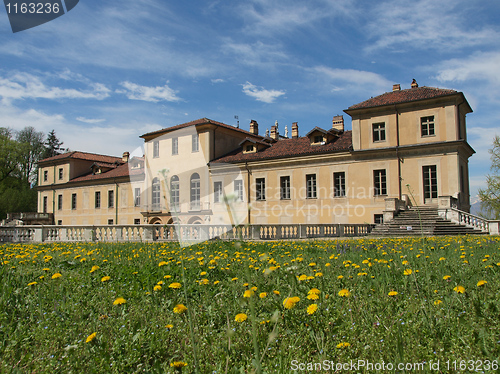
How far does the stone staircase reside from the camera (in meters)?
21.2

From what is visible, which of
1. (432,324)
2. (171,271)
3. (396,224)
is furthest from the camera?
(396,224)

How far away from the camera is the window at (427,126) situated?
88.1 ft

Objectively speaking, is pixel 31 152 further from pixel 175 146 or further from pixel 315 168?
pixel 315 168

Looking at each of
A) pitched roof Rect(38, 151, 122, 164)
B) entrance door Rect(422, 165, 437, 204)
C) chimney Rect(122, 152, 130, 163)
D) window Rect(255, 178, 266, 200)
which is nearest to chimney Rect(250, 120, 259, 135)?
window Rect(255, 178, 266, 200)

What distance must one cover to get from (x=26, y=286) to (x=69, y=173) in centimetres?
4902

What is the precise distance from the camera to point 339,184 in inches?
1175

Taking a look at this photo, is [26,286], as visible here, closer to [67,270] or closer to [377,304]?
[67,270]

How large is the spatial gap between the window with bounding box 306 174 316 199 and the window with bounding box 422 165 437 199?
8409 mm

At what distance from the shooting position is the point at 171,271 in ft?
15.1

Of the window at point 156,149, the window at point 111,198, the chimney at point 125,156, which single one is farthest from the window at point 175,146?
the chimney at point 125,156

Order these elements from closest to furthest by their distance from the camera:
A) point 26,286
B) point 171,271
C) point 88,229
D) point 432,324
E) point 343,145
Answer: point 432,324, point 26,286, point 171,271, point 88,229, point 343,145

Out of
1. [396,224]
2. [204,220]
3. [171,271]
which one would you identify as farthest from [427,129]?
[171,271]

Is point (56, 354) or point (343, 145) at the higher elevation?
point (343, 145)

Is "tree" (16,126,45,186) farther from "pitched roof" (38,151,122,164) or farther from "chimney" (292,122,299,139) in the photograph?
"chimney" (292,122,299,139)
